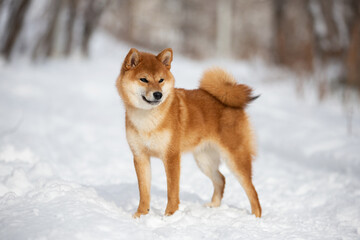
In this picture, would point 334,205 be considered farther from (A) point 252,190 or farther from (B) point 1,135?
(B) point 1,135

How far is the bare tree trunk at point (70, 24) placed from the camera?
13.1 meters

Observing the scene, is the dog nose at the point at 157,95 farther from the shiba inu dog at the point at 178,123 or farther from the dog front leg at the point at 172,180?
the dog front leg at the point at 172,180

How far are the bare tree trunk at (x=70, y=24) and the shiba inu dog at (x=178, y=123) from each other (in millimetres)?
10976

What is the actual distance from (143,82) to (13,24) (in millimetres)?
8199

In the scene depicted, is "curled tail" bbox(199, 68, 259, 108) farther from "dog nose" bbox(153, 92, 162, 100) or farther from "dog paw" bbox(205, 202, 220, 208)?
"dog paw" bbox(205, 202, 220, 208)

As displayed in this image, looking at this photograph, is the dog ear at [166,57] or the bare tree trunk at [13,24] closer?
the dog ear at [166,57]

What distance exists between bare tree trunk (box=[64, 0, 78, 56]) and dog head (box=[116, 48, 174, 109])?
36.8ft

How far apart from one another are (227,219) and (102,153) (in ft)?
10.1

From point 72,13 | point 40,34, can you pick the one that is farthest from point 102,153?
point 72,13

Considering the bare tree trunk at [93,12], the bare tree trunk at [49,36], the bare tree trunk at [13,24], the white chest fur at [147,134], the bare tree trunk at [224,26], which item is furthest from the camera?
the bare tree trunk at [224,26]

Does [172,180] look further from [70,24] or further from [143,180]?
[70,24]

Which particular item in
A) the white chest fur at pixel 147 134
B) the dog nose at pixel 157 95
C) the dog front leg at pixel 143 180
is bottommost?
the dog front leg at pixel 143 180

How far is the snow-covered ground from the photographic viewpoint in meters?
2.64

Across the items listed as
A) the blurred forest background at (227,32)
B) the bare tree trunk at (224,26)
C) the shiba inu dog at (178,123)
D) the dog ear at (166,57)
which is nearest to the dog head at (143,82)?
the shiba inu dog at (178,123)
